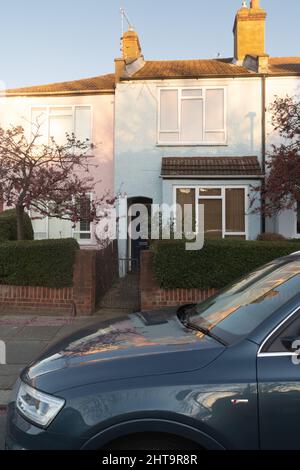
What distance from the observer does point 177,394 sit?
7.41 ft

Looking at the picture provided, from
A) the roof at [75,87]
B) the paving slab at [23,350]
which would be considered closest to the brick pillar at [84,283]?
the paving slab at [23,350]

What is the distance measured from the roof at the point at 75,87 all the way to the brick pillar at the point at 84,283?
742cm

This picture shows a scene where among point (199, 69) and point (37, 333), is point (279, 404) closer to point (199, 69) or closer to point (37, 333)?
point (37, 333)

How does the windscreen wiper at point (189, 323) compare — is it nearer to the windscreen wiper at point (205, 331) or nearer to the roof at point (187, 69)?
the windscreen wiper at point (205, 331)

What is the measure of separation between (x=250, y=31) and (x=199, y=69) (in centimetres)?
233

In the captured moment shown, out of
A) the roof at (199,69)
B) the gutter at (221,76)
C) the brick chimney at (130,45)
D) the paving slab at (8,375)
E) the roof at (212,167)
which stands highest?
the brick chimney at (130,45)

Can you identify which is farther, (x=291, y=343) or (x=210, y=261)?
(x=210, y=261)

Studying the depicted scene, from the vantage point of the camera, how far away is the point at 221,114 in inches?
525

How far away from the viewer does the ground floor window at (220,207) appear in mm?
12688

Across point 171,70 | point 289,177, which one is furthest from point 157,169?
point 289,177

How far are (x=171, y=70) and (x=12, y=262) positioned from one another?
9.05 metres

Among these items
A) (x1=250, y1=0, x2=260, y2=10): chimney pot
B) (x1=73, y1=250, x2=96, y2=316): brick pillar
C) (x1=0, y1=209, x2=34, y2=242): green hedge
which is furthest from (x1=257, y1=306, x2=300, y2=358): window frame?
(x1=250, y1=0, x2=260, y2=10): chimney pot

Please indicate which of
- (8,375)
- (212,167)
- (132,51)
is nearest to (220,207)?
(212,167)
